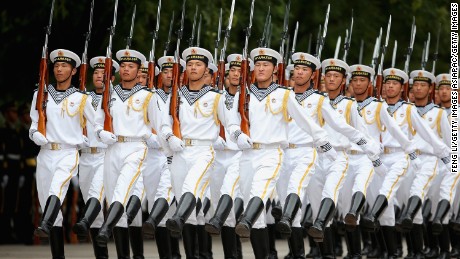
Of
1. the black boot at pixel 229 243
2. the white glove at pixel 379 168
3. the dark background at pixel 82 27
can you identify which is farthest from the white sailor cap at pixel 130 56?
the dark background at pixel 82 27

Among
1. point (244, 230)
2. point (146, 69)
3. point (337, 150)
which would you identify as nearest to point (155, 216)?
point (244, 230)

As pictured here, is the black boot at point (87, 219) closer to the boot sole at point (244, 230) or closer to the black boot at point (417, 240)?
the boot sole at point (244, 230)

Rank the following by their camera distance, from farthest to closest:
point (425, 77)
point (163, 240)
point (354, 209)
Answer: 1. point (425, 77)
2. point (354, 209)
3. point (163, 240)

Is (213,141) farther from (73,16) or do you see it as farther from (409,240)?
(73,16)

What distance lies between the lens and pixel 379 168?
57.2ft

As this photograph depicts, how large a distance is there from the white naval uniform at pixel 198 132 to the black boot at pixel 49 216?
1187mm

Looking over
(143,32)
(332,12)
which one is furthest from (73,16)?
(332,12)

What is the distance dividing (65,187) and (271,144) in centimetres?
214

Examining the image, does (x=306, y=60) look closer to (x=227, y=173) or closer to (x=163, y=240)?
(x=227, y=173)

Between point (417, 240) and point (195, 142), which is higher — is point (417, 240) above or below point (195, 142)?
below

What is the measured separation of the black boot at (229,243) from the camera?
597 inches

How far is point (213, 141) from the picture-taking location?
1520cm

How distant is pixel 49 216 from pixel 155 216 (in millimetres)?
1073

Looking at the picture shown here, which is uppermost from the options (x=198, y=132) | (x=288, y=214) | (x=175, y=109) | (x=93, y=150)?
(x=175, y=109)
